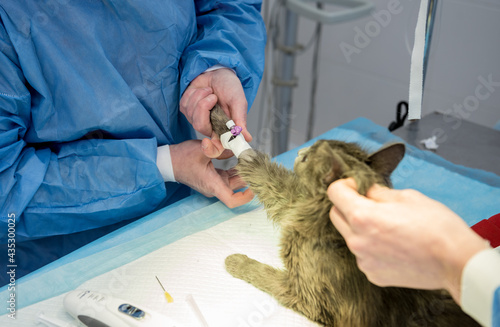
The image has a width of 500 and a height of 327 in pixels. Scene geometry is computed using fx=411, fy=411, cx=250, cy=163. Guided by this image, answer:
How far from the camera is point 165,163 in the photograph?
107 centimetres

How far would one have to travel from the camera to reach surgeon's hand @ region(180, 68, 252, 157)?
1001 mm

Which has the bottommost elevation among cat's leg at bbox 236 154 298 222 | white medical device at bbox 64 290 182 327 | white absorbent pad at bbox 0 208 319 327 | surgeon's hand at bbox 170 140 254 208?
white absorbent pad at bbox 0 208 319 327

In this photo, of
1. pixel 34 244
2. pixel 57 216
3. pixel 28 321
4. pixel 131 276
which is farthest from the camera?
pixel 34 244

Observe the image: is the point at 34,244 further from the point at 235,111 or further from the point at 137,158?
the point at 235,111

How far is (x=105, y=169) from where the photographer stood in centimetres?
98

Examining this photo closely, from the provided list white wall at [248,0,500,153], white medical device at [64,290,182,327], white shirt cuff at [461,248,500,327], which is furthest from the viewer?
white wall at [248,0,500,153]

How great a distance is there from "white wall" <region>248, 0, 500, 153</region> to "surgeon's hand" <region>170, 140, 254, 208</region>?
3.67 feet

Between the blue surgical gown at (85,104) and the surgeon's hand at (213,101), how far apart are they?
0.14ft

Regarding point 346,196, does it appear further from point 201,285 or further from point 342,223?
point 201,285

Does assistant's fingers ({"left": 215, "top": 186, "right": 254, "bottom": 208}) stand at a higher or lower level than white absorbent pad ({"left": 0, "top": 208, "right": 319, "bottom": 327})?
higher

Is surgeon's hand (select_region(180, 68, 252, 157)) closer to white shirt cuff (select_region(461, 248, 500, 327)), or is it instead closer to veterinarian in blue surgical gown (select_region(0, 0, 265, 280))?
veterinarian in blue surgical gown (select_region(0, 0, 265, 280))

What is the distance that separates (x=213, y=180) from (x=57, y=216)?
378mm

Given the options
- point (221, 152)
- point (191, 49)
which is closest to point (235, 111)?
point (221, 152)

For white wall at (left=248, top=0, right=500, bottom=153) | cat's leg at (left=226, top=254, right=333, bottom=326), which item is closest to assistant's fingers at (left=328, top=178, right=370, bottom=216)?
cat's leg at (left=226, top=254, right=333, bottom=326)
